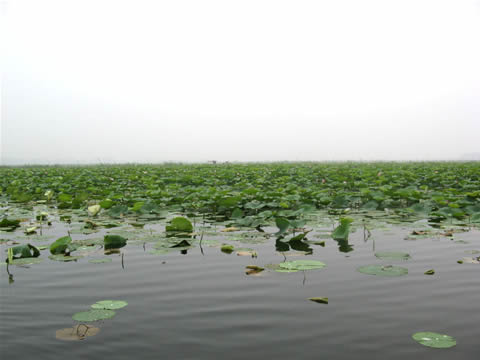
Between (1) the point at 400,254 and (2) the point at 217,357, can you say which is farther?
(1) the point at 400,254

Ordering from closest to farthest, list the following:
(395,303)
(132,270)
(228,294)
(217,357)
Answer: (217,357)
(395,303)
(228,294)
(132,270)

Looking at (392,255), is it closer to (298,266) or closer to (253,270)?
(298,266)

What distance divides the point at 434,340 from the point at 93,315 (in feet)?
5.08

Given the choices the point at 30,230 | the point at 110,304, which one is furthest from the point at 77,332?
the point at 30,230

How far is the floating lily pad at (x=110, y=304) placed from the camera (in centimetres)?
209

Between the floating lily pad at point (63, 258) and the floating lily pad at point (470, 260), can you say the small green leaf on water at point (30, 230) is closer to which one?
the floating lily pad at point (63, 258)

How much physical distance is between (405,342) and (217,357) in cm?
80

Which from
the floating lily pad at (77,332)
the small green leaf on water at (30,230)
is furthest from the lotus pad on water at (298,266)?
the small green leaf on water at (30,230)

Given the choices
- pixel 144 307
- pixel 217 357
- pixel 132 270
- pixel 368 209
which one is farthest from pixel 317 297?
pixel 368 209

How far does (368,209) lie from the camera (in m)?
5.91

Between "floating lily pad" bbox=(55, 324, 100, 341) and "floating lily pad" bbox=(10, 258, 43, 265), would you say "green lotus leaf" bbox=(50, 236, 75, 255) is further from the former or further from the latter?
"floating lily pad" bbox=(55, 324, 100, 341)

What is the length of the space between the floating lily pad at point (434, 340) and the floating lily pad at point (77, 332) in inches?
55.5

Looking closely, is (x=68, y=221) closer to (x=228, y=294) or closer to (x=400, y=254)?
(x=228, y=294)

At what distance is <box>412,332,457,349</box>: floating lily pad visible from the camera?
65.3 inches
